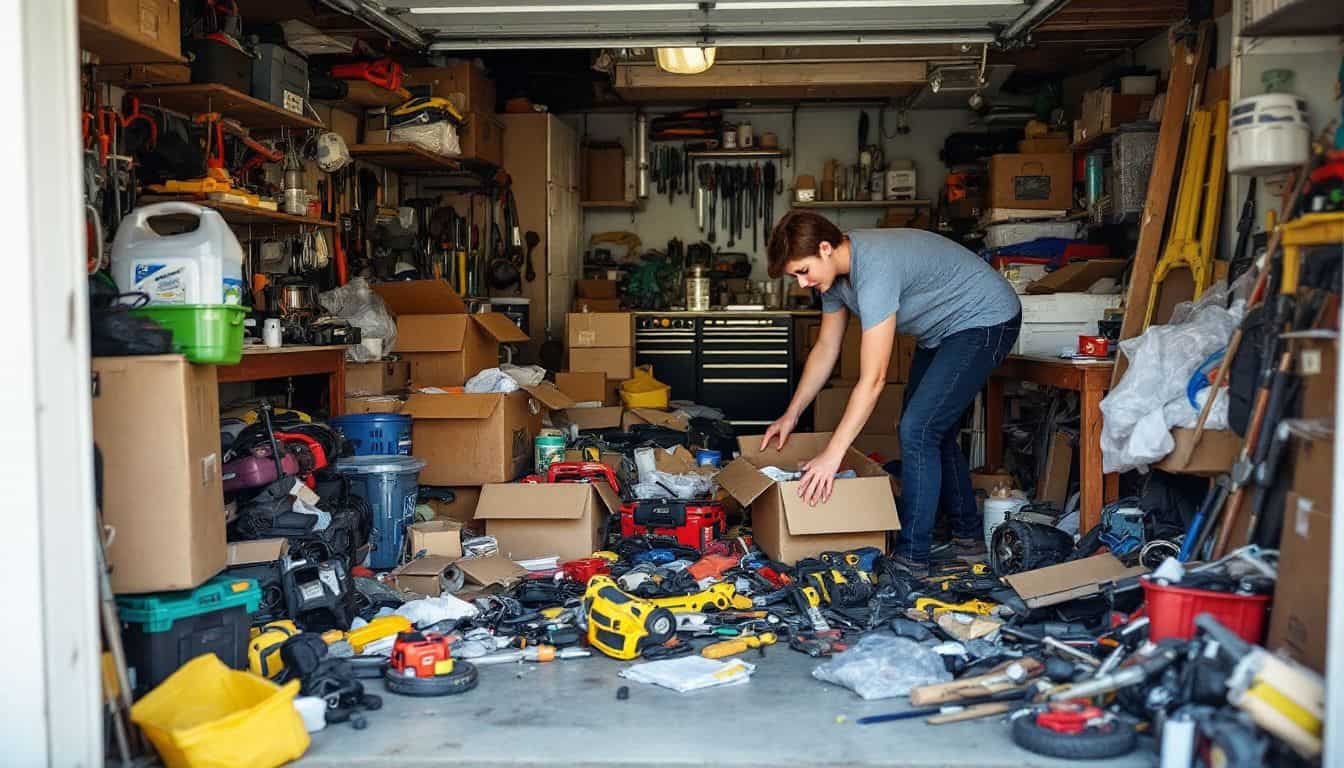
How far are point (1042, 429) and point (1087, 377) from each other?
1.34 metres

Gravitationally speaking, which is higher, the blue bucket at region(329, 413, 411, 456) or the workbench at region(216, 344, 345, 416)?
the workbench at region(216, 344, 345, 416)

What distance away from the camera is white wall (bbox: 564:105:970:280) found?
28.3 feet

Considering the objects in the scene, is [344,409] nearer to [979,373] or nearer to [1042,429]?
[979,373]

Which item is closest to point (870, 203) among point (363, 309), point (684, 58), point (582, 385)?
point (582, 385)

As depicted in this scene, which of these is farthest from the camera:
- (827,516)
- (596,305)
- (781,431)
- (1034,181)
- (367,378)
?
(596,305)

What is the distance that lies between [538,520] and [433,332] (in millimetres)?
1328

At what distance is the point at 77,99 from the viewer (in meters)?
2.34

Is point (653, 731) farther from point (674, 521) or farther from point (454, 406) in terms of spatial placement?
point (454, 406)

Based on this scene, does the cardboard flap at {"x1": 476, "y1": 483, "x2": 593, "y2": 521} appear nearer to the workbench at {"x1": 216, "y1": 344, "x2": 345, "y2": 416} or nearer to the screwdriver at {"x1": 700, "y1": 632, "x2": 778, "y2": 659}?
the workbench at {"x1": 216, "y1": 344, "x2": 345, "y2": 416}

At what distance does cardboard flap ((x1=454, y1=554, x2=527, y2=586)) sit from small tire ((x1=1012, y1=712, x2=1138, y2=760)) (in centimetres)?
190

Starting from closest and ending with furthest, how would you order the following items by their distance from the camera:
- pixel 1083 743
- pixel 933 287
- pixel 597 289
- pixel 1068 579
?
1. pixel 1083 743
2. pixel 1068 579
3. pixel 933 287
4. pixel 597 289

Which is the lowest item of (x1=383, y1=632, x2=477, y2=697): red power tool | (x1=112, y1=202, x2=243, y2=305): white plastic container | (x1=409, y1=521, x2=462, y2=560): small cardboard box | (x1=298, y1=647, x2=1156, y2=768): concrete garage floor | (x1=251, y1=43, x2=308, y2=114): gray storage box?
(x1=298, y1=647, x2=1156, y2=768): concrete garage floor

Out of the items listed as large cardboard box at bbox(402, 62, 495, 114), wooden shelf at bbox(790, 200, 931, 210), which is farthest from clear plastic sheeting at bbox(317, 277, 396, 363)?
wooden shelf at bbox(790, 200, 931, 210)

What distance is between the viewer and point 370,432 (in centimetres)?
466
